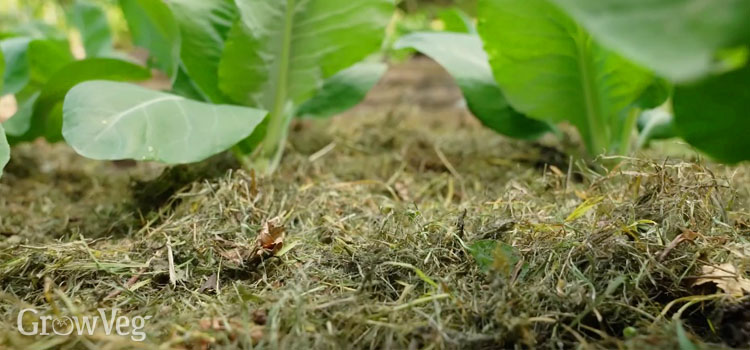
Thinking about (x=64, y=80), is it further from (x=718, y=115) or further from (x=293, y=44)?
(x=718, y=115)

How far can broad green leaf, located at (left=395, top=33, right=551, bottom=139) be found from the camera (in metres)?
1.75

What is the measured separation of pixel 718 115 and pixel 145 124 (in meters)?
1.12

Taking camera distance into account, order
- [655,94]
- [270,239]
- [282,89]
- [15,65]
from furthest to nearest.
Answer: [15,65]
[282,89]
[655,94]
[270,239]

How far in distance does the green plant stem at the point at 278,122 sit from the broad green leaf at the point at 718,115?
1.00m

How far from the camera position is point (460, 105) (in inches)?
120

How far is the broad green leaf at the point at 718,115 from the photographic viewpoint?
2.62 ft

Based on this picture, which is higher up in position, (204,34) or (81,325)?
(204,34)

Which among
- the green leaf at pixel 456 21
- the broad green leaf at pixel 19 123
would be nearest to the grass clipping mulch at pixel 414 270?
the broad green leaf at pixel 19 123

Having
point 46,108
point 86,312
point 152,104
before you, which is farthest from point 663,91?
point 46,108

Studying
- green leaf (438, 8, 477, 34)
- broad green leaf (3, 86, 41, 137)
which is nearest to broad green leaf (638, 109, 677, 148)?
green leaf (438, 8, 477, 34)

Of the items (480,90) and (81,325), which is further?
(480,90)

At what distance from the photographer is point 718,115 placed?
853 mm

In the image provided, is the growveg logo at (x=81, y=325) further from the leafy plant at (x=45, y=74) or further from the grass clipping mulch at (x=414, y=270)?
the leafy plant at (x=45, y=74)

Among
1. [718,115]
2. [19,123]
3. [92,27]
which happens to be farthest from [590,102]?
[92,27]
